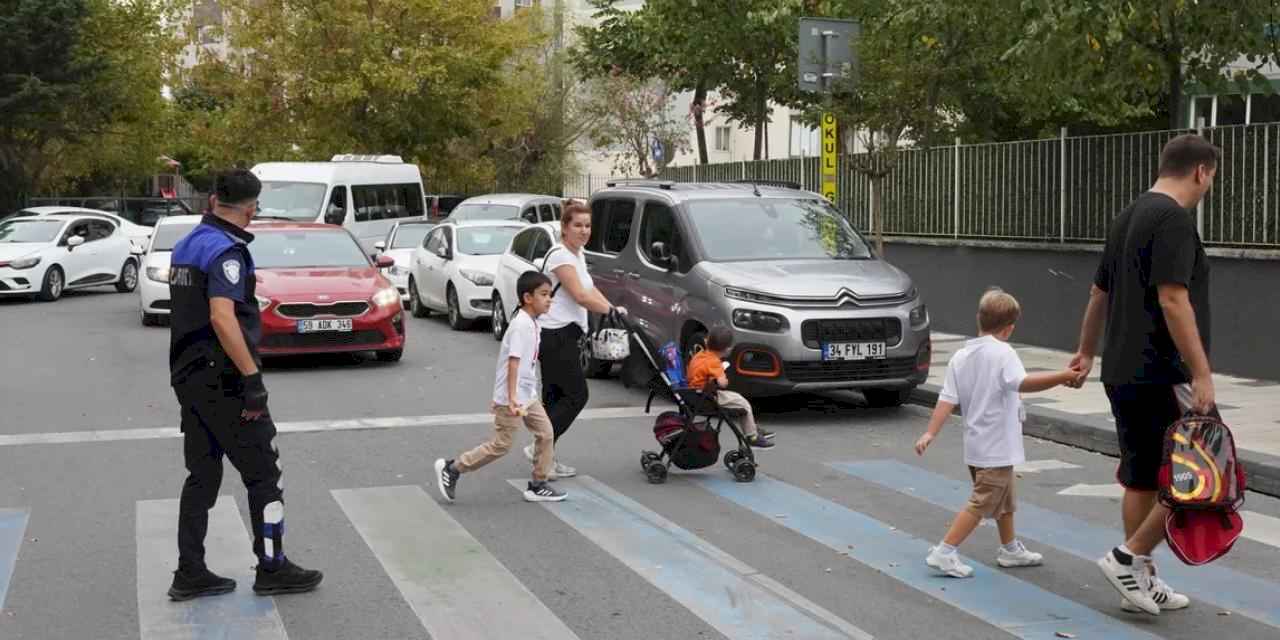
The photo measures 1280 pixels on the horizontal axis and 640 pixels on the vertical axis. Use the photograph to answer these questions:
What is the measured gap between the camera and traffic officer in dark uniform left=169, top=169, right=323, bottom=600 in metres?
6.38

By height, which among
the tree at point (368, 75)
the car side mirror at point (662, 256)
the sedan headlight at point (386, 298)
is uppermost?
the tree at point (368, 75)

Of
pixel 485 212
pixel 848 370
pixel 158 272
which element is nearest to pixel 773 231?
pixel 848 370

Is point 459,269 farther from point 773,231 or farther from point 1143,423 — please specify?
point 1143,423

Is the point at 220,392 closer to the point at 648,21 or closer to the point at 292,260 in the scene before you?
the point at 292,260

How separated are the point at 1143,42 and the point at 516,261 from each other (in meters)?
6.91

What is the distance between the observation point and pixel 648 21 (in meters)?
27.9

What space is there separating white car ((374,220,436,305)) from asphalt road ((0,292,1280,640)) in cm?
1107

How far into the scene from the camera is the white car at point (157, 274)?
19.8m

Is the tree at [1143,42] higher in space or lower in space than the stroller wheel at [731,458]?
higher

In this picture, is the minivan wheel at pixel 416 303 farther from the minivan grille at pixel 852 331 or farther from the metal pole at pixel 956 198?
the minivan grille at pixel 852 331

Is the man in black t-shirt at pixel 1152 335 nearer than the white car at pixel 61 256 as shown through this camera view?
Yes

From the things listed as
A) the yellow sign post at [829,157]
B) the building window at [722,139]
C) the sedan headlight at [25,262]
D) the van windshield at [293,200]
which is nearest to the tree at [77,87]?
the van windshield at [293,200]

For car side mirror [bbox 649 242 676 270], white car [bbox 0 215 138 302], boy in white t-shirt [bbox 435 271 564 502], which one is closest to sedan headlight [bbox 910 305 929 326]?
car side mirror [bbox 649 242 676 270]

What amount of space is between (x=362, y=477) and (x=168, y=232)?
12.5m
